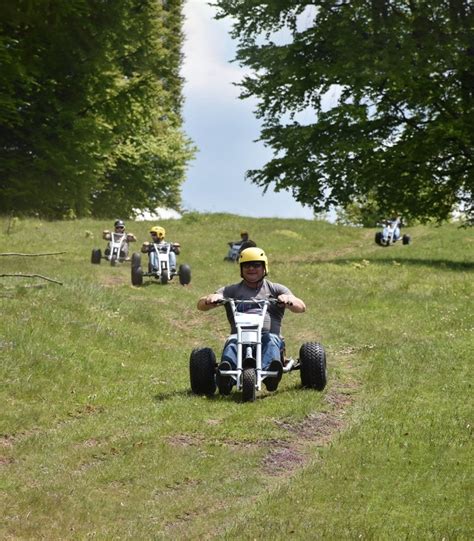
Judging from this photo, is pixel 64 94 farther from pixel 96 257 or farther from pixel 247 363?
pixel 247 363

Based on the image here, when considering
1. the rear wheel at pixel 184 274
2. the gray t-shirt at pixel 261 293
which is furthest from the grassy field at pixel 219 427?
the rear wheel at pixel 184 274

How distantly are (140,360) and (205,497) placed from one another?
26.4 ft

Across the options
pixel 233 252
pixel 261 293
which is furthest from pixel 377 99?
pixel 261 293

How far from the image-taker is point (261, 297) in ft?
43.9

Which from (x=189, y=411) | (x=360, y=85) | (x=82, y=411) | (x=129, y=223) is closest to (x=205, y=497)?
(x=189, y=411)

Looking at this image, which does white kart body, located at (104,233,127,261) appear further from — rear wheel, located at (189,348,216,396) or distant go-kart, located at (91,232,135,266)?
rear wheel, located at (189,348,216,396)

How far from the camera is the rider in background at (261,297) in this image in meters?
12.6

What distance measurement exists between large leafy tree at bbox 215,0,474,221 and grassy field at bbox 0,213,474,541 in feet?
37.9

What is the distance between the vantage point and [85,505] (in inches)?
319

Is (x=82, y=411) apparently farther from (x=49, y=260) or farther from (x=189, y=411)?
(x=49, y=260)

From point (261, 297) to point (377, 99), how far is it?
76.8 feet

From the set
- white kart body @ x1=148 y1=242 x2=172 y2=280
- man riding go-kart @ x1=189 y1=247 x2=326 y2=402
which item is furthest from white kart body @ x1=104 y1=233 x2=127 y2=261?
man riding go-kart @ x1=189 y1=247 x2=326 y2=402

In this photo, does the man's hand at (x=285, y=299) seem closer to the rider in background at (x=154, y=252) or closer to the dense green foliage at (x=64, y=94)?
the dense green foliage at (x=64, y=94)

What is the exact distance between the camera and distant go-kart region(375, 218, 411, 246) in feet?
143
